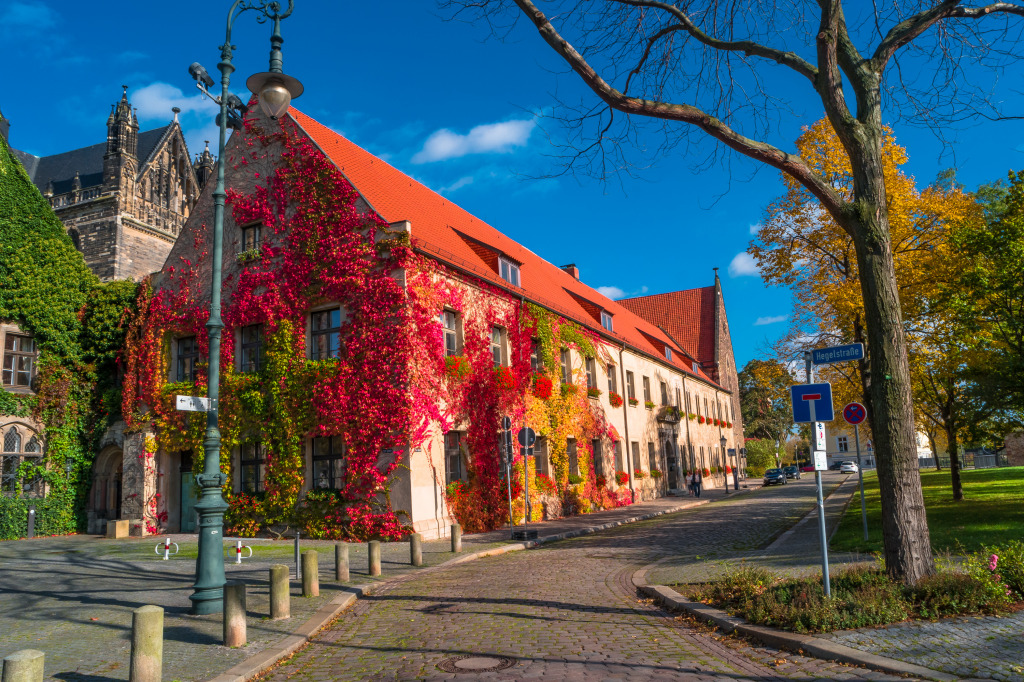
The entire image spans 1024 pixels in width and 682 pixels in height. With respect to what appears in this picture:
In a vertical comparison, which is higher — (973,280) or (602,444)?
(973,280)

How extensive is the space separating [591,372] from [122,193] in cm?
2723

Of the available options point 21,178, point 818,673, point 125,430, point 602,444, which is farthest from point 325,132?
point 818,673

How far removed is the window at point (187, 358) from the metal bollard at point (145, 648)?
17099mm

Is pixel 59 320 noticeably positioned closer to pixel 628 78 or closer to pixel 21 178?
pixel 21 178

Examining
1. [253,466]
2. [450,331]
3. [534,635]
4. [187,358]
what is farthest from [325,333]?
[534,635]

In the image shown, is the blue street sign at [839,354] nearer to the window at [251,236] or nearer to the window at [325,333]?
the window at [325,333]

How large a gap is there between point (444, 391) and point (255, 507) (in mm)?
6041

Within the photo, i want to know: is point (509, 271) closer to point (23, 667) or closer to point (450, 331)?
point (450, 331)

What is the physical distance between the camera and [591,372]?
94.8ft

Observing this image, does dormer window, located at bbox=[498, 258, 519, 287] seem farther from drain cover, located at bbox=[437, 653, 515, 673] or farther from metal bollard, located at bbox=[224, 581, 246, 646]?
drain cover, located at bbox=[437, 653, 515, 673]

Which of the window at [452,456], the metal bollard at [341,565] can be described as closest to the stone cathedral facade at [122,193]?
the window at [452,456]

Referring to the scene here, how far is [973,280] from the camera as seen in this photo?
50.3 feet

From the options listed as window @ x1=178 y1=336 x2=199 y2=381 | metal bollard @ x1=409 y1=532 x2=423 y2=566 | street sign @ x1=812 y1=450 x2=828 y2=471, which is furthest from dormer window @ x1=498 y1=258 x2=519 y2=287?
street sign @ x1=812 y1=450 x2=828 y2=471

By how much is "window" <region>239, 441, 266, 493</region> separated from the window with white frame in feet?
19.4
